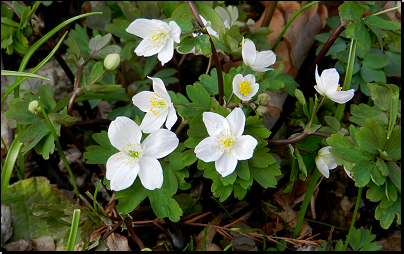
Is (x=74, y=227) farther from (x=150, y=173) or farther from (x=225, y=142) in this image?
(x=225, y=142)

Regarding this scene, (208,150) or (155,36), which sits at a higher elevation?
(155,36)

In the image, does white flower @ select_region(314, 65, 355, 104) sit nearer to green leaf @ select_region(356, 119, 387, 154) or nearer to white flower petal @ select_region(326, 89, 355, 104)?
white flower petal @ select_region(326, 89, 355, 104)

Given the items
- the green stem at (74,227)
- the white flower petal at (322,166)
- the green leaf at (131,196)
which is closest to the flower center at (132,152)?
the green leaf at (131,196)

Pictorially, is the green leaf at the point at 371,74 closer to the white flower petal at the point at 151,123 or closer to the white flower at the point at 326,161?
the white flower at the point at 326,161

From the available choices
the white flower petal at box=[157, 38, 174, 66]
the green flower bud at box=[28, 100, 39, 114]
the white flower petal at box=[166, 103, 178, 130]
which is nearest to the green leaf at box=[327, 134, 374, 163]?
the white flower petal at box=[166, 103, 178, 130]

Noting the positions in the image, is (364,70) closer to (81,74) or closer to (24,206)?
(81,74)

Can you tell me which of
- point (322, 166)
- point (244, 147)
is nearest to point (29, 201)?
point (244, 147)

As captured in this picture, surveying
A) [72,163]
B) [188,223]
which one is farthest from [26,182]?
[188,223]
